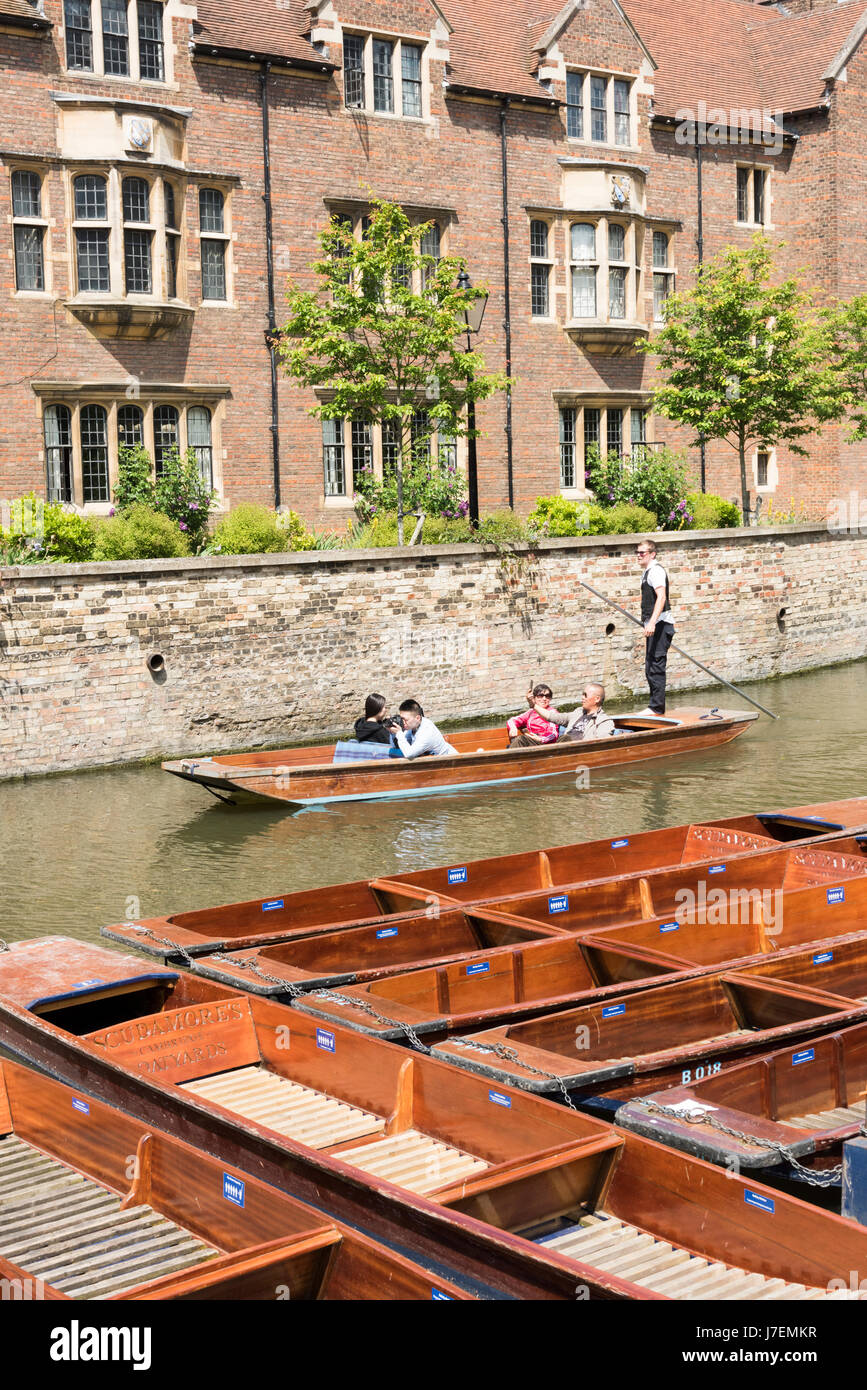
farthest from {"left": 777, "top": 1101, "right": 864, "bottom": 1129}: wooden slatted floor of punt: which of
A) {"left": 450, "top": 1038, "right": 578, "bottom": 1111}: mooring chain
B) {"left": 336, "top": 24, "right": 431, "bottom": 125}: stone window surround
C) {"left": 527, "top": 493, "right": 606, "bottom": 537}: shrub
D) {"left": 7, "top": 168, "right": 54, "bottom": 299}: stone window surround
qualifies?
{"left": 336, "top": 24, "right": 431, "bottom": 125}: stone window surround

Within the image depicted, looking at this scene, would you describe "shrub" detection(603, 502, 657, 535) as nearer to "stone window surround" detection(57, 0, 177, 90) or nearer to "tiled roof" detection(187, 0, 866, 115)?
"tiled roof" detection(187, 0, 866, 115)

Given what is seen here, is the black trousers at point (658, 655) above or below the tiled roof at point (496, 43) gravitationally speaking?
below

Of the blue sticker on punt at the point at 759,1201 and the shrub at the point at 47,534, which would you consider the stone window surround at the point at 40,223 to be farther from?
the blue sticker on punt at the point at 759,1201

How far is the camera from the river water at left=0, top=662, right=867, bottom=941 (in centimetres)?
1130

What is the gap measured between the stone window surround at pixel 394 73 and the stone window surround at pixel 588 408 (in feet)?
18.6

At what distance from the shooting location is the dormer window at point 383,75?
2383 cm

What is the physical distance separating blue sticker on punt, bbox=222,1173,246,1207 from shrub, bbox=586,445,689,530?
71.3 feet

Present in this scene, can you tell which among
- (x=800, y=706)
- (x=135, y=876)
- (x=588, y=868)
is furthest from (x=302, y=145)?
(x=588, y=868)

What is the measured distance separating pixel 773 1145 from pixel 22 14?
1992 centimetres

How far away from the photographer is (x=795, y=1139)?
16.9ft

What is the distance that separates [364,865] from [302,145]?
1527cm

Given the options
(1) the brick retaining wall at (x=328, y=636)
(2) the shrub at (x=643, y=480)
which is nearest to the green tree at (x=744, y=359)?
(2) the shrub at (x=643, y=480)

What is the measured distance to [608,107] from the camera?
27469 millimetres
